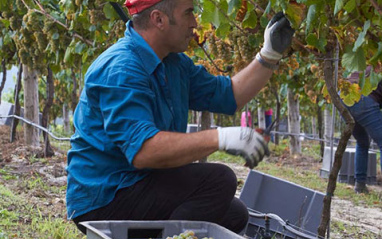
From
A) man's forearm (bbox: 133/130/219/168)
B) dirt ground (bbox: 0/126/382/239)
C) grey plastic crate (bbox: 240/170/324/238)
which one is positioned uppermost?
man's forearm (bbox: 133/130/219/168)

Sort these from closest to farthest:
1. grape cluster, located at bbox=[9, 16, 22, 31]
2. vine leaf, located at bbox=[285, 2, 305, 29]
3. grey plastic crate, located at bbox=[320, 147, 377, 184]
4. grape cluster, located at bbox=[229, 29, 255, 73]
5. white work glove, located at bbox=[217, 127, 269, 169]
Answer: white work glove, located at bbox=[217, 127, 269, 169]
vine leaf, located at bbox=[285, 2, 305, 29]
grape cluster, located at bbox=[229, 29, 255, 73]
grape cluster, located at bbox=[9, 16, 22, 31]
grey plastic crate, located at bbox=[320, 147, 377, 184]

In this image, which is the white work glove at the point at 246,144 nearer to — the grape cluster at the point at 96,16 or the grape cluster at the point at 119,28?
the grape cluster at the point at 119,28

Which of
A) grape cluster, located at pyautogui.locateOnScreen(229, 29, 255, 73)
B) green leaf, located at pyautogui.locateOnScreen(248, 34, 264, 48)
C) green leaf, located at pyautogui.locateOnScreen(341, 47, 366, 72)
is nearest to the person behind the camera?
green leaf, located at pyautogui.locateOnScreen(341, 47, 366, 72)

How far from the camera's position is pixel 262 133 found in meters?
2.36

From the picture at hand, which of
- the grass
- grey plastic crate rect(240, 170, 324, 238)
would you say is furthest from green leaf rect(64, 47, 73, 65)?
grey plastic crate rect(240, 170, 324, 238)

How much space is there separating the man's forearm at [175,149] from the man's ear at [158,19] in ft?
1.96


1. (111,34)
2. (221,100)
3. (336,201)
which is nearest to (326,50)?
(221,100)

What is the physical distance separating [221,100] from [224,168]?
473mm

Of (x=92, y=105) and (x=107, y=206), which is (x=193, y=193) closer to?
(x=107, y=206)

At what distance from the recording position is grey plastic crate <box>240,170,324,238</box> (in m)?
3.74

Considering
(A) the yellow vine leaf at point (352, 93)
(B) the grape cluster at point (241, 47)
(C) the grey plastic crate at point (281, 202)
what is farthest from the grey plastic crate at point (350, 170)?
(A) the yellow vine leaf at point (352, 93)

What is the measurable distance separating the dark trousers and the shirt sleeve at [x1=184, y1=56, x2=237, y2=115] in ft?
1.54

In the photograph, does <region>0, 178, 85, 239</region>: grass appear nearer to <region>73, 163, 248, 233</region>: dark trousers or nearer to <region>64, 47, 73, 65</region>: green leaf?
<region>73, 163, 248, 233</region>: dark trousers

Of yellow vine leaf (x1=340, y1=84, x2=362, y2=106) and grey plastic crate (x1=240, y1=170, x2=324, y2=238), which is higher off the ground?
yellow vine leaf (x1=340, y1=84, x2=362, y2=106)
